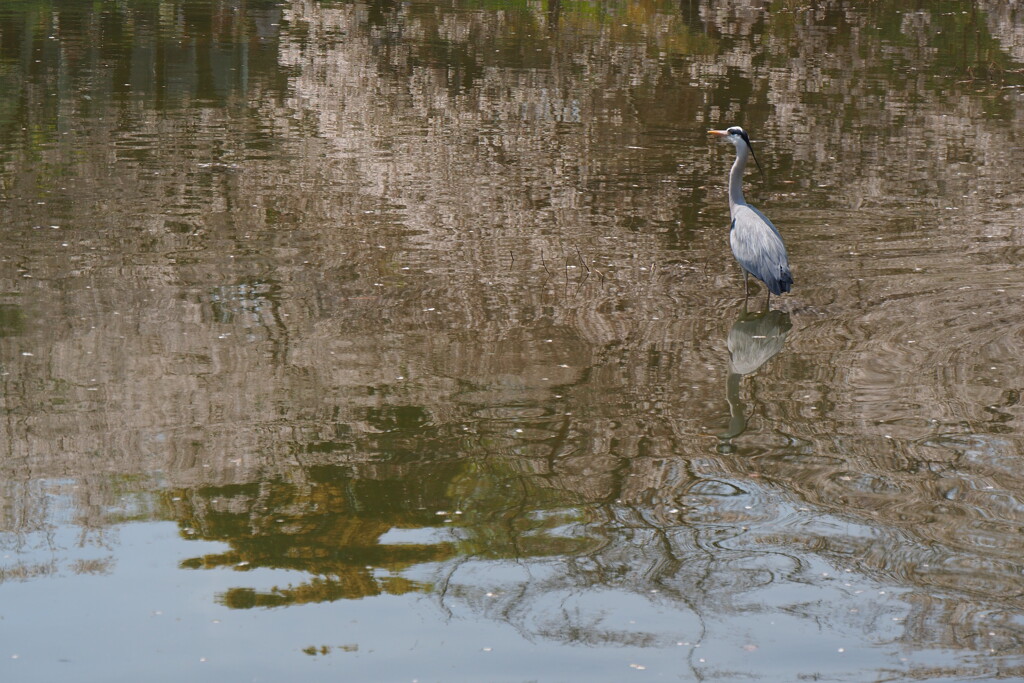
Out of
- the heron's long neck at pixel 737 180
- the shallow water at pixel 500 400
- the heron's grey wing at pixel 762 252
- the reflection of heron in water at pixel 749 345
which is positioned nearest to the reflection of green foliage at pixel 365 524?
the shallow water at pixel 500 400

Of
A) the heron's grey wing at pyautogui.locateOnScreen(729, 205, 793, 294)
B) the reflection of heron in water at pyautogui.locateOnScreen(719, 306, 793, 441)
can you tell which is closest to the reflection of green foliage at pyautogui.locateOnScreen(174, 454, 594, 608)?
the reflection of heron in water at pyautogui.locateOnScreen(719, 306, 793, 441)

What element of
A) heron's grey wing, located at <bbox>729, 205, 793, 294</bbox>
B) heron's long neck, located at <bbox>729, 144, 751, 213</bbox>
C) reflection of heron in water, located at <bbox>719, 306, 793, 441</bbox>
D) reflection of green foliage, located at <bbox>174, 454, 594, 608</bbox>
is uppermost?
heron's long neck, located at <bbox>729, 144, 751, 213</bbox>

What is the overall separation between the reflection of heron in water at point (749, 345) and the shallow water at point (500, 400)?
0.03 metres

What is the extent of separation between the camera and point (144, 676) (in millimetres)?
6070

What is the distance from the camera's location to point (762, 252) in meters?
11.2

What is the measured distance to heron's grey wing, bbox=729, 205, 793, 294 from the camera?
1101 centimetres

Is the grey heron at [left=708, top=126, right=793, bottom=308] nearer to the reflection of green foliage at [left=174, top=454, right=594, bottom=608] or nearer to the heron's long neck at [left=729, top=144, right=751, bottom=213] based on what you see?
the heron's long neck at [left=729, top=144, right=751, bottom=213]

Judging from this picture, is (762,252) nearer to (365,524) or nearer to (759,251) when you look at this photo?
(759,251)

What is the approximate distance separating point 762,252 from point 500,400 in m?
3.22

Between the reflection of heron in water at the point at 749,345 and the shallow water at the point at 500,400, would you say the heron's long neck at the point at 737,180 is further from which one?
the reflection of heron in water at the point at 749,345

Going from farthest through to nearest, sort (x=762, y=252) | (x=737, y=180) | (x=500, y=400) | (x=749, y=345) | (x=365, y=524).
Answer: (x=737, y=180) → (x=762, y=252) → (x=749, y=345) → (x=500, y=400) → (x=365, y=524)

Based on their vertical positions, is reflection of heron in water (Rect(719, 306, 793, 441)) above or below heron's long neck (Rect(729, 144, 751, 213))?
below

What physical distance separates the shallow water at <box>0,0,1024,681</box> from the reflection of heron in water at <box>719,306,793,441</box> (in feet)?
0.11

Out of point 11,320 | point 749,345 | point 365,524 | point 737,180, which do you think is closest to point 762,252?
point 749,345
